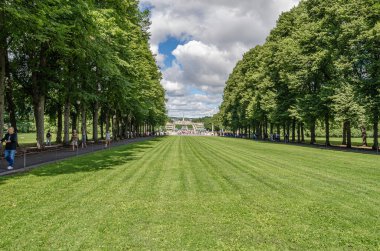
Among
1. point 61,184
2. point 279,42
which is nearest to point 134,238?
point 61,184

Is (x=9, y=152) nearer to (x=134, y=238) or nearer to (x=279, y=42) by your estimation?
(x=134, y=238)

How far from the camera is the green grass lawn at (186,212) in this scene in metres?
6.22

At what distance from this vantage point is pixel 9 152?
15.3 meters

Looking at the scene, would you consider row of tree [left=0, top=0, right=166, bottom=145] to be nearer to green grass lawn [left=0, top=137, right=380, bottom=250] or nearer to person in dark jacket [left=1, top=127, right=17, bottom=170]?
person in dark jacket [left=1, top=127, right=17, bottom=170]

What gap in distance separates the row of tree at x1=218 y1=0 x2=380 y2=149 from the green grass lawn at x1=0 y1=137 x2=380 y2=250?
15.7 metres

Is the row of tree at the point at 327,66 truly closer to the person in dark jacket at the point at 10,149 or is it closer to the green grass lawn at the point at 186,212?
the green grass lawn at the point at 186,212

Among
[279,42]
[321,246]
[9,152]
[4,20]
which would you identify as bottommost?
[321,246]

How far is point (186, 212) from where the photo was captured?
822cm

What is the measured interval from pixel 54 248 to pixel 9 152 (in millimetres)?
11226

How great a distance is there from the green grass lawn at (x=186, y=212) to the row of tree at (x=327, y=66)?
51.3ft

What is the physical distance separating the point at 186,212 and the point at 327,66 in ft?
116

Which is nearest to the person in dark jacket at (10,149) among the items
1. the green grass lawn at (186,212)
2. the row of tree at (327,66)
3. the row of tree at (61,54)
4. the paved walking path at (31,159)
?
the paved walking path at (31,159)

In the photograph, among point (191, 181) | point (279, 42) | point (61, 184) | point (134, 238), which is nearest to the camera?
point (134, 238)

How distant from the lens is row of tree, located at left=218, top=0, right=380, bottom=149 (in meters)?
31.3
